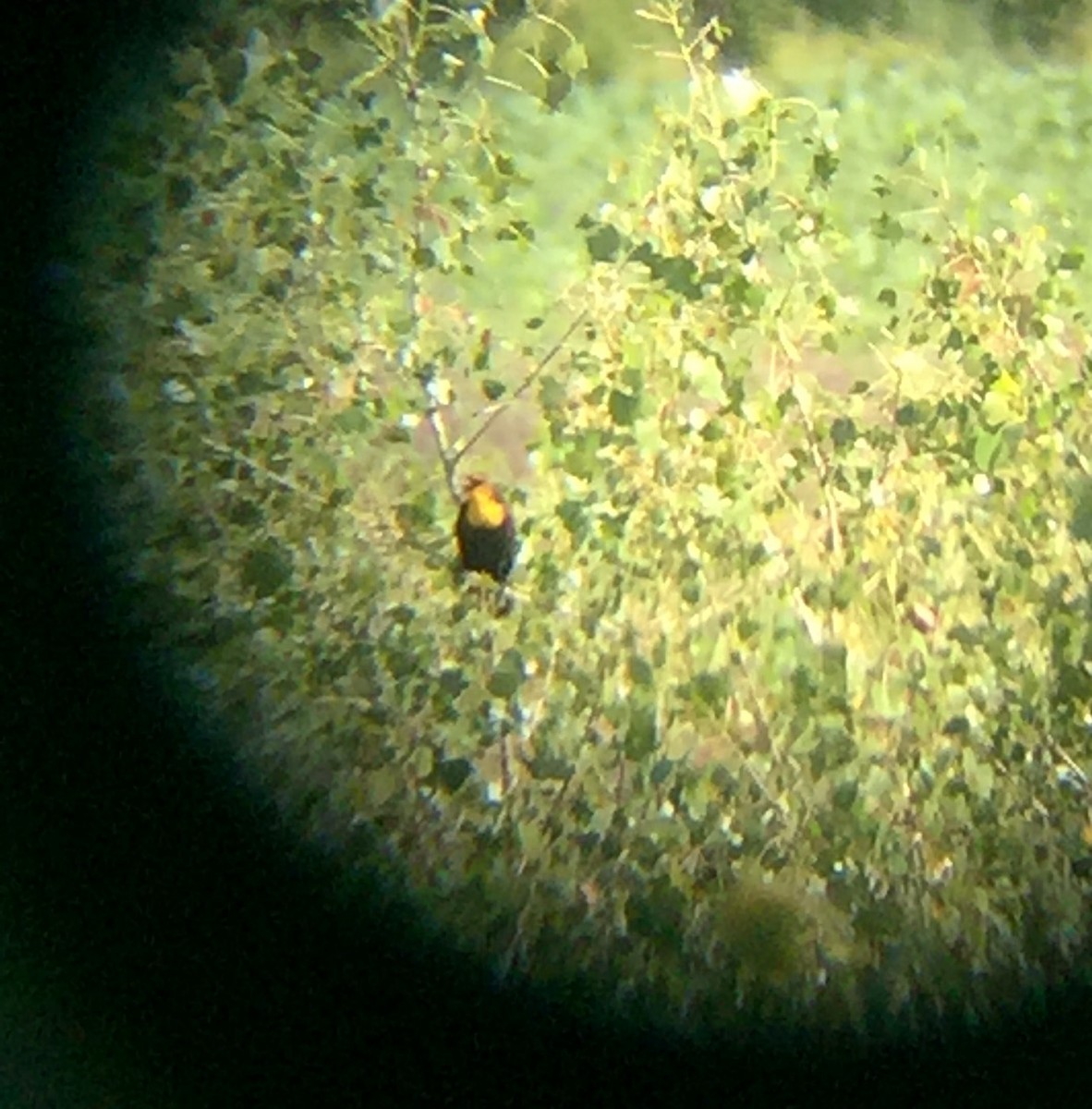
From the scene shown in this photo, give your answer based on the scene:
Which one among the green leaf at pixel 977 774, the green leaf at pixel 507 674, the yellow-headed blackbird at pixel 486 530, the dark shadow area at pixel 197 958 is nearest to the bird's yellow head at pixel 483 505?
the yellow-headed blackbird at pixel 486 530

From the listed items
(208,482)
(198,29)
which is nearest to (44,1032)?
(208,482)

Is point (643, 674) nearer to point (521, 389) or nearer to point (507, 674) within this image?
point (507, 674)

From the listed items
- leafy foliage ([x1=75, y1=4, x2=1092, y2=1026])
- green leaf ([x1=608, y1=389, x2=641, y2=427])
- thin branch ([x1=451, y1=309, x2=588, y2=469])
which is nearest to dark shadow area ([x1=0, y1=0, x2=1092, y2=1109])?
leafy foliage ([x1=75, y1=4, x2=1092, y2=1026])

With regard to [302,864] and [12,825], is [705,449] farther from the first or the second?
[12,825]

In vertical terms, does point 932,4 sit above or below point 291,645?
above

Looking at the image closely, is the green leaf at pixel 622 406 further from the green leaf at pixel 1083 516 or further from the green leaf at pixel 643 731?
the green leaf at pixel 1083 516

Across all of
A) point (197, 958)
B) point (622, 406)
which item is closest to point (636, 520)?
point (622, 406)
